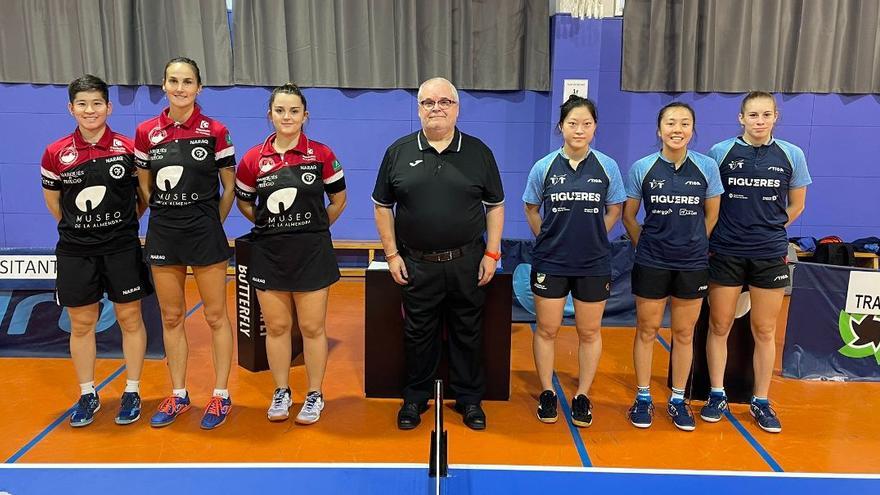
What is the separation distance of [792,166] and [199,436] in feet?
10.3

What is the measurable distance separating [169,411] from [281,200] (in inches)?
49.3

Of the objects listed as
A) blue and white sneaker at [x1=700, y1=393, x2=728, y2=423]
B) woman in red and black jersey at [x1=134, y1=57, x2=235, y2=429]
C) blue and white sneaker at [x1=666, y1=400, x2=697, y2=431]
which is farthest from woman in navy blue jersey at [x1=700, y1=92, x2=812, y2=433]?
woman in red and black jersey at [x1=134, y1=57, x2=235, y2=429]

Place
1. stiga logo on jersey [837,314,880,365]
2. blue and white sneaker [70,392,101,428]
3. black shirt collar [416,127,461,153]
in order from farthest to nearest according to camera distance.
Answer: stiga logo on jersey [837,314,880,365]
blue and white sneaker [70,392,101,428]
black shirt collar [416,127,461,153]

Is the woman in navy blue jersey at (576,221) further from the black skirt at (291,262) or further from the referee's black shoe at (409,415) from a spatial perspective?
the black skirt at (291,262)

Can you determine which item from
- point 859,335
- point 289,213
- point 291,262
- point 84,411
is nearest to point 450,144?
point 289,213

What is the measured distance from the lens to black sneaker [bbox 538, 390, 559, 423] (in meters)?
3.46

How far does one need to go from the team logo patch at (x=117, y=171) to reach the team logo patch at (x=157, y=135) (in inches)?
8.2

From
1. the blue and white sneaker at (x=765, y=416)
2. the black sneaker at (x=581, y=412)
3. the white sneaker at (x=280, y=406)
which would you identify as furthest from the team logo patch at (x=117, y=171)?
the blue and white sneaker at (x=765, y=416)

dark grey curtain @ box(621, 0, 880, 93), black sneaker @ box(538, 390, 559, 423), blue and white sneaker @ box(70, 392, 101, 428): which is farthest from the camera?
dark grey curtain @ box(621, 0, 880, 93)

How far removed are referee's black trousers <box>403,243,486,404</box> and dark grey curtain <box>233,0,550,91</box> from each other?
3564 mm

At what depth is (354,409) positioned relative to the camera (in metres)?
3.63

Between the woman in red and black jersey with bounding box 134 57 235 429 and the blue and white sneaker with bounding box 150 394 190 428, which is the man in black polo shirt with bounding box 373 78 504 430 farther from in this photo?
the blue and white sneaker with bounding box 150 394 190 428

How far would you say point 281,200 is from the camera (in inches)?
122

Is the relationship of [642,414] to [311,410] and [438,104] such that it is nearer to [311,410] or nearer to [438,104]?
[311,410]
